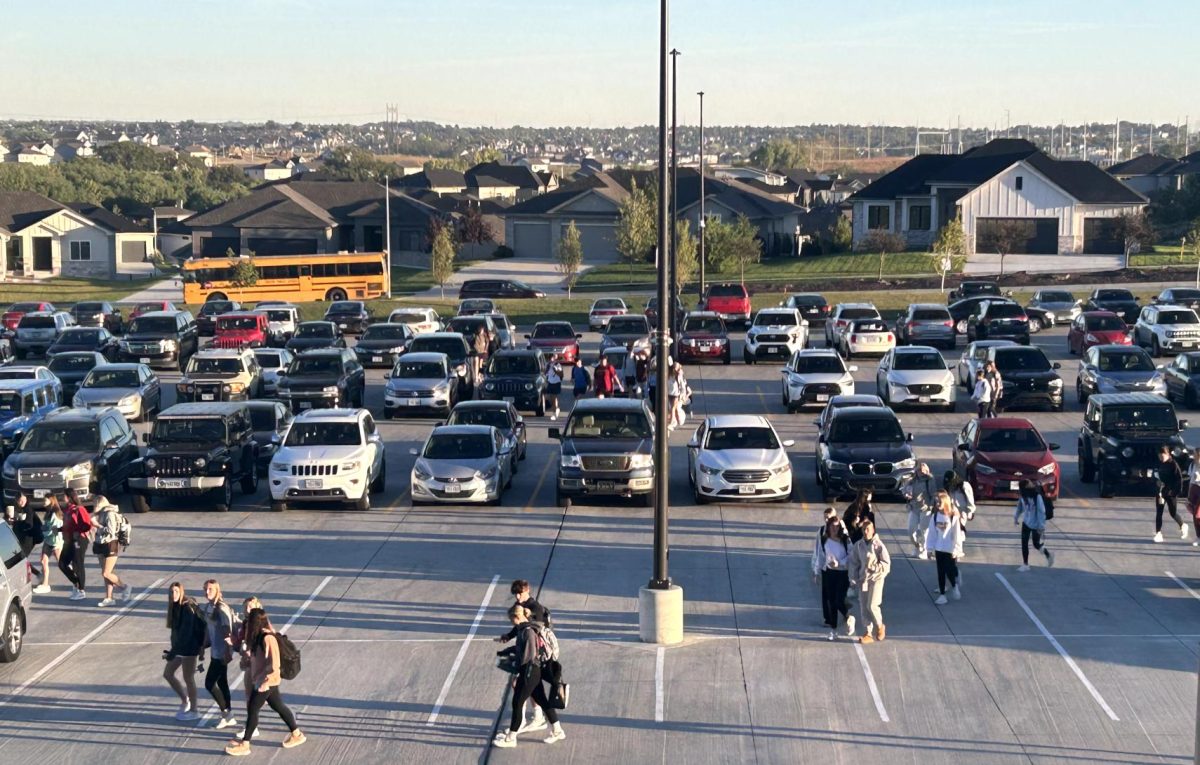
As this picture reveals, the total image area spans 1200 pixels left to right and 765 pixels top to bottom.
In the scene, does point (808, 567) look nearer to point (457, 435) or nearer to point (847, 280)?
point (457, 435)

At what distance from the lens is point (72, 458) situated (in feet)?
84.7

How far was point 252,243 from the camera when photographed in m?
91.2

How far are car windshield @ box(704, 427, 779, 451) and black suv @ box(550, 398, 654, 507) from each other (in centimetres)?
105

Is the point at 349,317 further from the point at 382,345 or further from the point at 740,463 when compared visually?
the point at 740,463

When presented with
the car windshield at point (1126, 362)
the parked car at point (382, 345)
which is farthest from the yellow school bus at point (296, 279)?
the car windshield at point (1126, 362)

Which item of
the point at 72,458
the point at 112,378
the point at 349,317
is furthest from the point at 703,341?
the point at 72,458

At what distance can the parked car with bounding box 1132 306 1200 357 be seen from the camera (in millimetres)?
43406

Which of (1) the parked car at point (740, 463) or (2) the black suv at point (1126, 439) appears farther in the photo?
(2) the black suv at point (1126, 439)

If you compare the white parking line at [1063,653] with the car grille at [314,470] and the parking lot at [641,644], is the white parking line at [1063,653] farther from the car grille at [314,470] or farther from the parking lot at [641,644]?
the car grille at [314,470]

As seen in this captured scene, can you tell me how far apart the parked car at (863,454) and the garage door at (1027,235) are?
58.1 metres

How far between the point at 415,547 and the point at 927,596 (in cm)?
756

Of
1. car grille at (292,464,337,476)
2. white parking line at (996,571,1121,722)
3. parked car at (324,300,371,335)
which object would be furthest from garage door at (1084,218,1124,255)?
white parking line at (996,571,1121,722)

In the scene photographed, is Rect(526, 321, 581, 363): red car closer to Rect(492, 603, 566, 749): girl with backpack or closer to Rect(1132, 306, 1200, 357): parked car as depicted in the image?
Rect(1132, 306, 1200, 357): parked car

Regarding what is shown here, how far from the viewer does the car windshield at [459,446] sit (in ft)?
85.1
